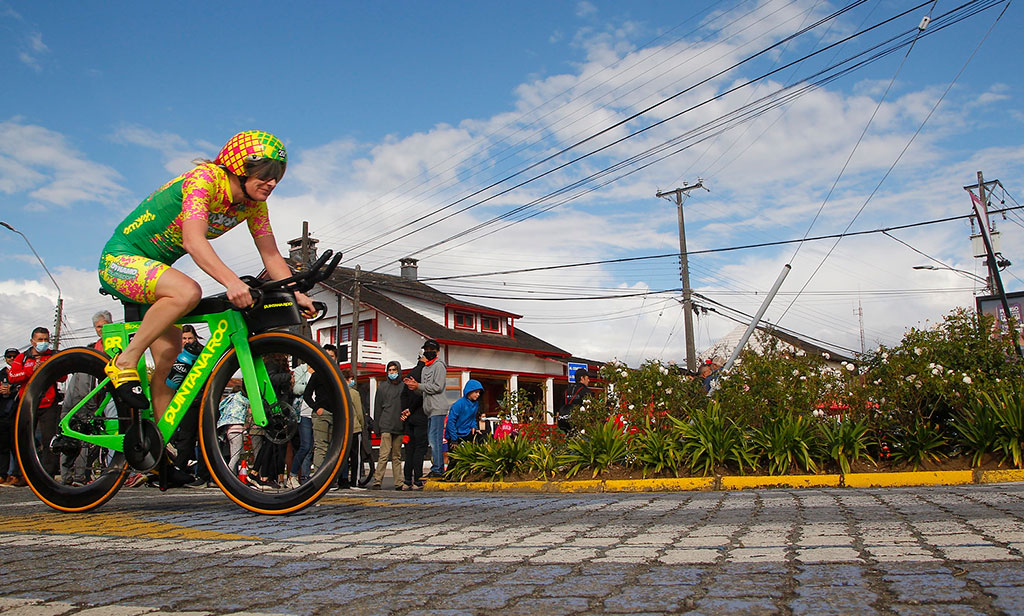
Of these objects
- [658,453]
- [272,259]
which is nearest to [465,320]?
[658,453]

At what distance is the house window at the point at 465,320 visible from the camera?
3997 cm

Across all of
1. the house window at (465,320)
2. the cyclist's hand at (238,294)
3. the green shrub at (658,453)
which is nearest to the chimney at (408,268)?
the house window at (465,320)

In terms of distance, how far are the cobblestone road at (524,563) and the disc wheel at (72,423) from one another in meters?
0.32

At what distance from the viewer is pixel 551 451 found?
989 cm

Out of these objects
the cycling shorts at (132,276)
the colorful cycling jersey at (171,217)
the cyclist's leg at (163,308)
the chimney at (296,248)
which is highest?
the chimney at (296,248)

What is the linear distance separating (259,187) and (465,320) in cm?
3635

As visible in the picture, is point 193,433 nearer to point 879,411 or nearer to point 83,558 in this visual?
point 83,558

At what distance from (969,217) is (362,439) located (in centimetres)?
2100

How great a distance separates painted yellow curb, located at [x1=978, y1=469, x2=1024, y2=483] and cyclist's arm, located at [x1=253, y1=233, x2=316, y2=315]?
692cm

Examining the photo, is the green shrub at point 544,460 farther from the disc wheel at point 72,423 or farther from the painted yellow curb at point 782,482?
the disc wheel at point 72,423

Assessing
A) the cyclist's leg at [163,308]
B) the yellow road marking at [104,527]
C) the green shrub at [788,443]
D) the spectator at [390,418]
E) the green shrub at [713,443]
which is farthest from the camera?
the spectator at [390,418]

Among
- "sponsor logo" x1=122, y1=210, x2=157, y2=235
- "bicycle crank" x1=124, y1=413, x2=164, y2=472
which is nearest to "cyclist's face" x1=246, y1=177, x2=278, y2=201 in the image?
"sponsor logo" x1=122, y1=210, x2=157, y2=235

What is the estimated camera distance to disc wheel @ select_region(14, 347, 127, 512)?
4.46 meters

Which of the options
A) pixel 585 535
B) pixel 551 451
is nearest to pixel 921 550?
pixel 585 535
